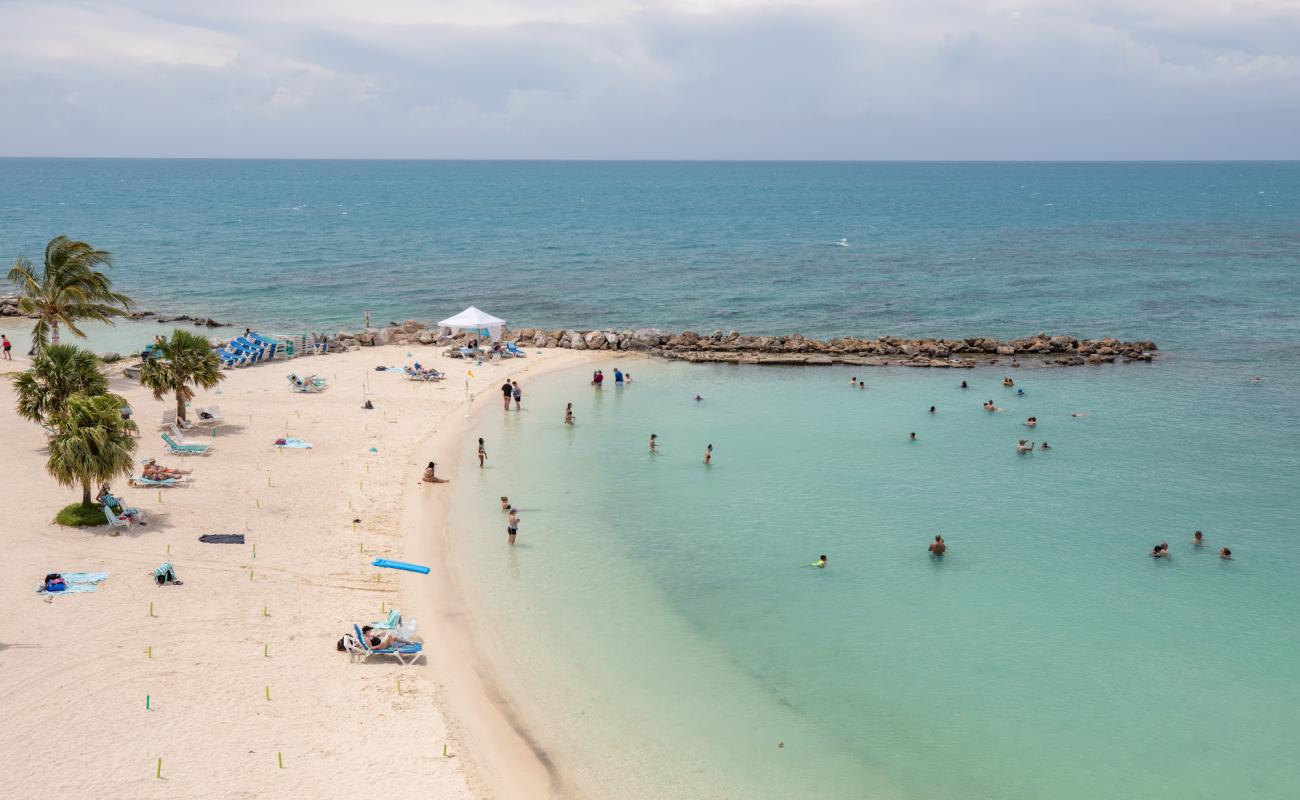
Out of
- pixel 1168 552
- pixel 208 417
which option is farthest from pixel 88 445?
pixel 1168 552

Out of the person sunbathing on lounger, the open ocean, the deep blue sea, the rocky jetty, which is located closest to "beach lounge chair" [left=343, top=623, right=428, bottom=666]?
the open ocean

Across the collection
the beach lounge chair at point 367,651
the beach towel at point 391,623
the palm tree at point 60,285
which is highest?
the palm tree at point 60,285

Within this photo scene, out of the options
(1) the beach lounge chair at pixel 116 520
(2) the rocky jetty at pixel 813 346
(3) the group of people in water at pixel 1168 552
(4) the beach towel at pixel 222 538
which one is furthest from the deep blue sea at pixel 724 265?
(4) the beach towel at pixel 222 538

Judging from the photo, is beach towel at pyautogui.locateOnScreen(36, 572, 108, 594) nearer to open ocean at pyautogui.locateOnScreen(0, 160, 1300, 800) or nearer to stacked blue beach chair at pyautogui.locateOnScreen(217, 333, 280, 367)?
open ocean at pyautogui.locateOnScreen(0, 160, 1300, 800)

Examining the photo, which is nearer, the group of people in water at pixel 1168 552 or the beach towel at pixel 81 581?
the beach towel at pixel 81 581

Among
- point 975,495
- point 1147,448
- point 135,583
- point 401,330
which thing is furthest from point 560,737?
point 401,330

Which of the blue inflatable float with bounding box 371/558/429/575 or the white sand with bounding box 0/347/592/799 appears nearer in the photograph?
the white sand with bounding box 0/347/592/799

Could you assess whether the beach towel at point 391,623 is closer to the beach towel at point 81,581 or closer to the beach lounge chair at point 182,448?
the beach towel at point 81,581
